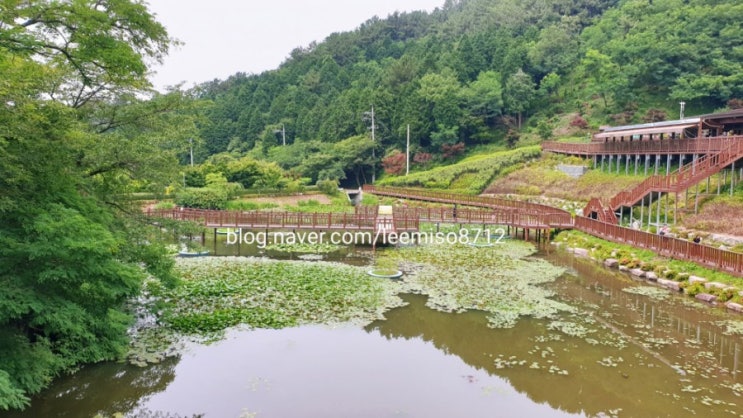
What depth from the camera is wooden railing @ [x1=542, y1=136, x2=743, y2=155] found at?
2255 cm

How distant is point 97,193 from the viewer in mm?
10203

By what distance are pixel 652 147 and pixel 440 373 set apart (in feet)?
78.1

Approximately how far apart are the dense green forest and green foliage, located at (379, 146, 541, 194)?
4928mm

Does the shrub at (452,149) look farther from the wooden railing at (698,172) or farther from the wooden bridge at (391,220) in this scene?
the wooden railing at (698,172)

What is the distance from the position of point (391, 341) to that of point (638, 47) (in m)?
41.4

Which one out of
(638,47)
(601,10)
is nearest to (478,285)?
(638,47)

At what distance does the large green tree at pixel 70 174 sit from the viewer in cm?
703

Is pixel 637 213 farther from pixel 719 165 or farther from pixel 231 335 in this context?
pixel 231 335

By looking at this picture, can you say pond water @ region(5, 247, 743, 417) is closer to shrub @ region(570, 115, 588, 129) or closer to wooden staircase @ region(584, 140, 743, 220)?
wooden staircase @ region(584, 140, 743, 220)

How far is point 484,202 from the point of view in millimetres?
32625

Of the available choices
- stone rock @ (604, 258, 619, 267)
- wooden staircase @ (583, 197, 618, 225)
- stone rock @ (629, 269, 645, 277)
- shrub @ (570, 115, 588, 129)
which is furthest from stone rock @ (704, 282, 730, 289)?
shrub @ (570, 115, 588, 129)

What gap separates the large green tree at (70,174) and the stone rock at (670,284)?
14.9 metres

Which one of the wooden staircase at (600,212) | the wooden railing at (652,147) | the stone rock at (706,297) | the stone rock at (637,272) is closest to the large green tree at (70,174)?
the stone rock at (706,297)

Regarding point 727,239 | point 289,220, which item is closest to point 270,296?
point 289,220
